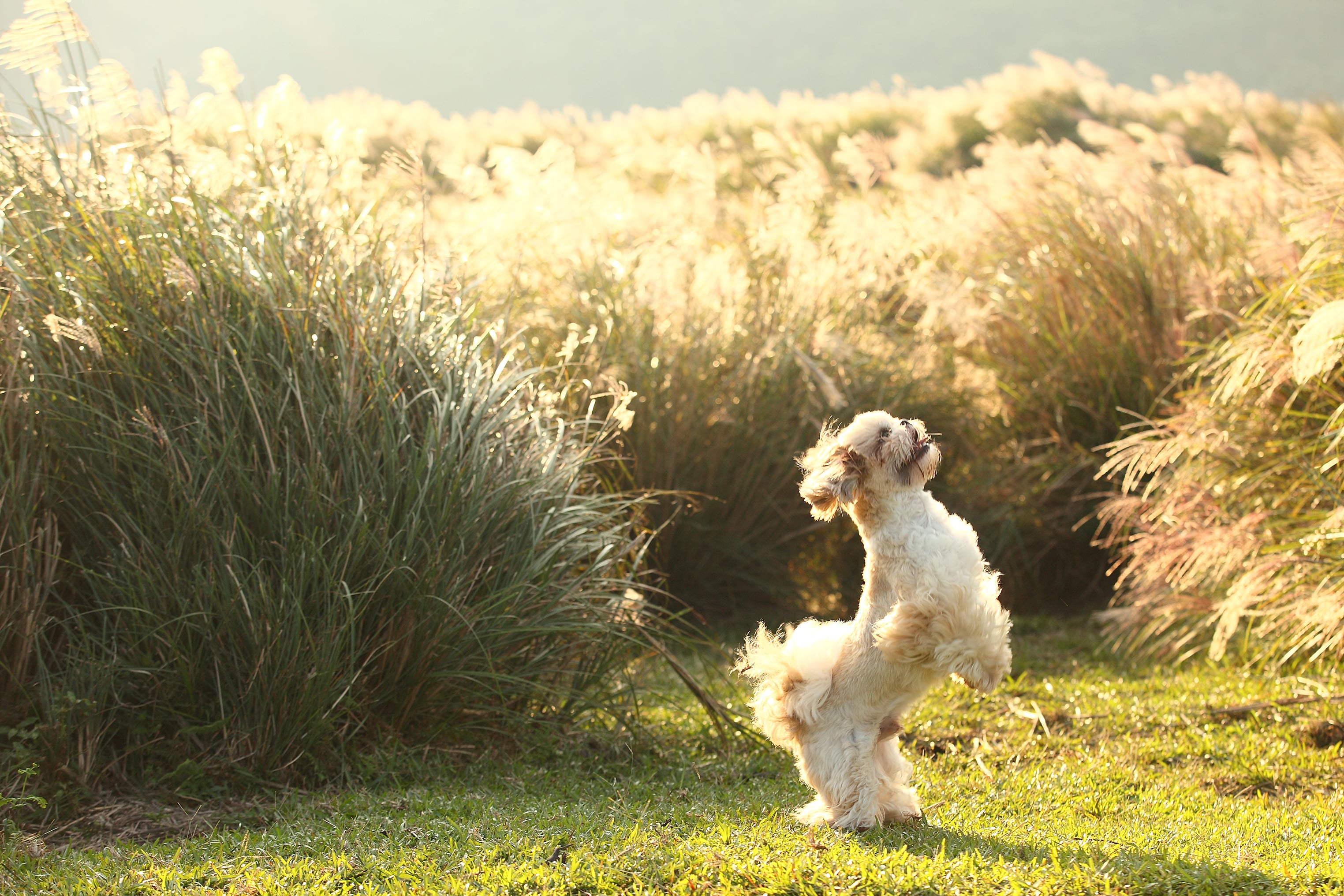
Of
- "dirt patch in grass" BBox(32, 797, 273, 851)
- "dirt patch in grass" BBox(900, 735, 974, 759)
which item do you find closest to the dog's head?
"dirt patch in grass" BBox(900, 735, 974, 759)

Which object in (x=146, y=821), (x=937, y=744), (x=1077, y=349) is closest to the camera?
(x=146, y=821)

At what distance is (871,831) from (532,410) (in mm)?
2437

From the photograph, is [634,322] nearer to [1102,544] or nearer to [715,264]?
[715,264]

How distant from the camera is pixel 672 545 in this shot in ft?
22.6

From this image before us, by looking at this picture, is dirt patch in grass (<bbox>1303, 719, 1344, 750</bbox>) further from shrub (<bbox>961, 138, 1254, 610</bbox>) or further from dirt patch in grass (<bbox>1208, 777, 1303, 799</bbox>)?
shrub (<bbox>961, 138, 1254, 610</bbox>)

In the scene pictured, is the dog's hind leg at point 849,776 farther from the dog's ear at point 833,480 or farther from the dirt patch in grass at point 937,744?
the dirt patch in grass at point 937,744

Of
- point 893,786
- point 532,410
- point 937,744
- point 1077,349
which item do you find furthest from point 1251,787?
point 1077,349

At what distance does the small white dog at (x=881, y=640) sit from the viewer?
3.15m

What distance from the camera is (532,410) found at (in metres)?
4.89

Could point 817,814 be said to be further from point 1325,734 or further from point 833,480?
point 1325,734

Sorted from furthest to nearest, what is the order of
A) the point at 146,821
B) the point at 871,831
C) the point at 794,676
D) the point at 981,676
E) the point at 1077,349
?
the point at 1077,349 → the point at 146,821 → the point at 794,676 → the point at 871,831 → the point at 981,676

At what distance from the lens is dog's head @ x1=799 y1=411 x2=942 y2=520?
3250mm

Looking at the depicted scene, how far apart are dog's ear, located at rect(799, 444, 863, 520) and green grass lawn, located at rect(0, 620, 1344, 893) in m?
1.01

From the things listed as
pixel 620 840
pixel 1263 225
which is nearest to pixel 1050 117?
pixel 1263 225
